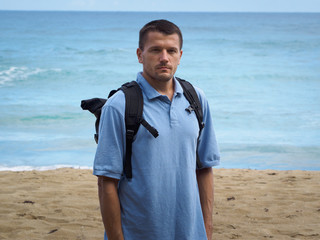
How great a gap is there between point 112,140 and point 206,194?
61 cm

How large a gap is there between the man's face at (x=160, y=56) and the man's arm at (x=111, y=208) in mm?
527

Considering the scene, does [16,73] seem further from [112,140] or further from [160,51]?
[112,140]

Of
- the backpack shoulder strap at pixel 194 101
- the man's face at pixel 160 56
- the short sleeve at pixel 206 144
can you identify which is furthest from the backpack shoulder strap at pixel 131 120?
the short sleeve at pixel 206 144

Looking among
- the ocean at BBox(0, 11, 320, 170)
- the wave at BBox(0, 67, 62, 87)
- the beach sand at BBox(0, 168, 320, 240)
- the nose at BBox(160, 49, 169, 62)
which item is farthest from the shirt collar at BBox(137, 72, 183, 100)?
the wave at BBox(0, 67, 62, 87)

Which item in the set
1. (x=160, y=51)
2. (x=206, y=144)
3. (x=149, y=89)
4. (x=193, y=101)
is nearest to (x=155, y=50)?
(x=160, y=51)

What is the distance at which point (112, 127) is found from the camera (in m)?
1.91

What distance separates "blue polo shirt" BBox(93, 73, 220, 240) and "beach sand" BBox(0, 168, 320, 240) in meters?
2.63

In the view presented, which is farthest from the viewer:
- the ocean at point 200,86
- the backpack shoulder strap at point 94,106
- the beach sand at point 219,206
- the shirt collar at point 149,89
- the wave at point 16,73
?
the wave at point 16,73

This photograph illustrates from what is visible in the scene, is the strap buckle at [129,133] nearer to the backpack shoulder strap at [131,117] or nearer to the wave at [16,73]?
the backpack shoulder strap at [131,117]

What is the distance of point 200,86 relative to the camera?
939 inches

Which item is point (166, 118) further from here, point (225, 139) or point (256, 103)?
point (256, 103)

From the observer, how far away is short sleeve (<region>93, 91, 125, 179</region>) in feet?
6.26

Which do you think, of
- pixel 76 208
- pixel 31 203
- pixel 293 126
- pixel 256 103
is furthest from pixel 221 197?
pixel 256 103

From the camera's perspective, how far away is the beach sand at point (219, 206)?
462cm
